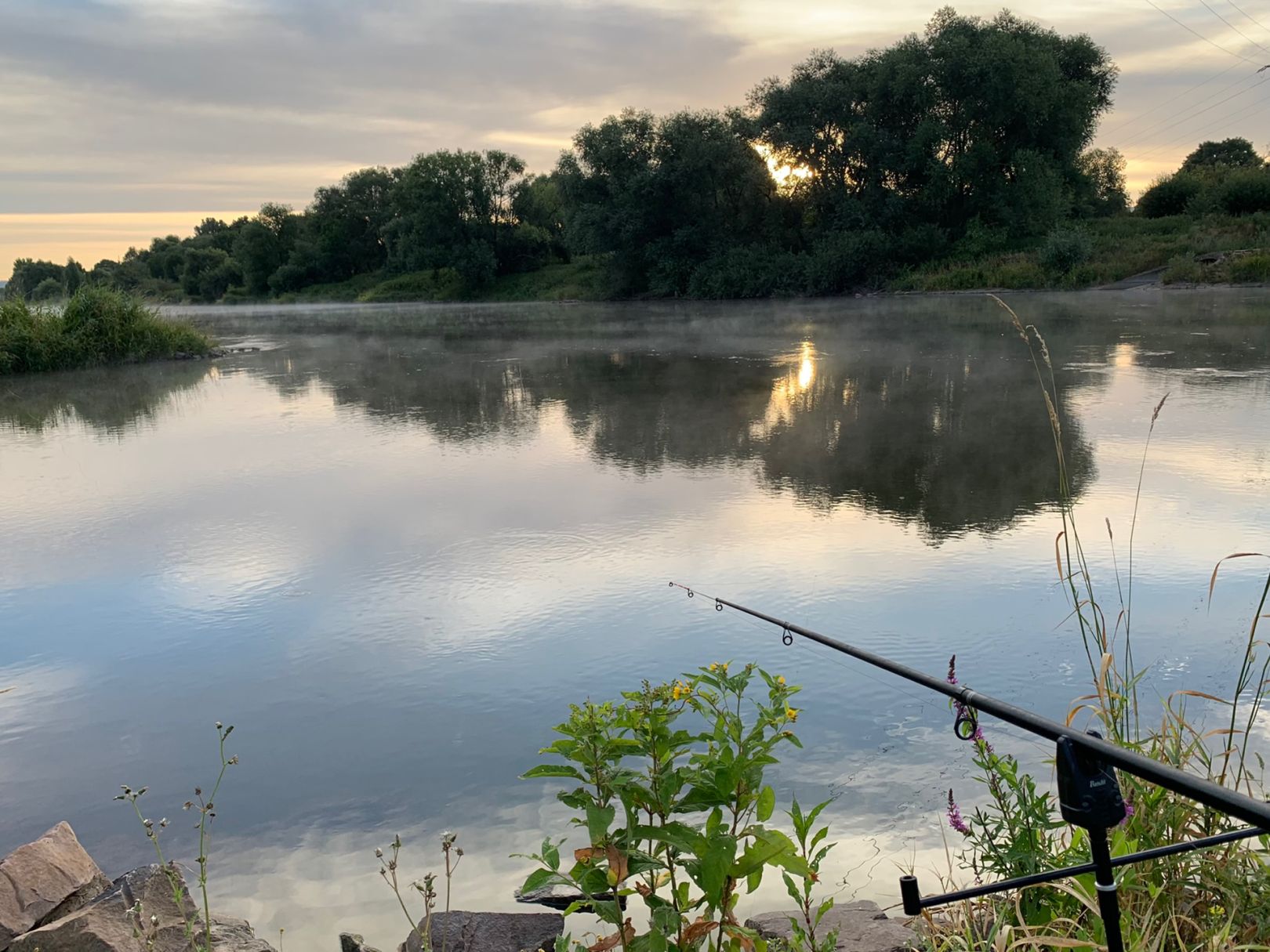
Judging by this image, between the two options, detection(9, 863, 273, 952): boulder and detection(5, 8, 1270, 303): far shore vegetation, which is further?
detection(5, 8, 1270, 303): far shore vegetation

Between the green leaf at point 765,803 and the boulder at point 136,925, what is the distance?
1064mm

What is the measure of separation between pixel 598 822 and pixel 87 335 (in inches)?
669

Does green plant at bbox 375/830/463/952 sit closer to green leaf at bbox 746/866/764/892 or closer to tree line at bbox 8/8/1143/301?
green leaf at bbox 746/866/764/892

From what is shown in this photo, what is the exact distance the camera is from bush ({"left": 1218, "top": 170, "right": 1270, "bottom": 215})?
28.3m

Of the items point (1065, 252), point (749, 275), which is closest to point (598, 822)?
point (1065, 252)

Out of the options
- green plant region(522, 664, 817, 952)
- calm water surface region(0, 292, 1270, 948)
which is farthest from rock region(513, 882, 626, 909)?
green plant region(522, 664, 817, 952)

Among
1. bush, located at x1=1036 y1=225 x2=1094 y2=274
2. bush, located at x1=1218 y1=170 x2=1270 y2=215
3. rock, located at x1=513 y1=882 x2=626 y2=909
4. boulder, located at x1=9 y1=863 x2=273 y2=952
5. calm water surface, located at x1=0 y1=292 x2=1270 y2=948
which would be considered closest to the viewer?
boulder, located at x1=9 y1=863 x2=273 y2=952

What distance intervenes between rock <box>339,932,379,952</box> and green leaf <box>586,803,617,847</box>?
2.36ft

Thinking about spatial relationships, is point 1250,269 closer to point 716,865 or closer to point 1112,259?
point 1112,259

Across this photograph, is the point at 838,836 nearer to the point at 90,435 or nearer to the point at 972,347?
the point at 90,435

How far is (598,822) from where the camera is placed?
157 cm

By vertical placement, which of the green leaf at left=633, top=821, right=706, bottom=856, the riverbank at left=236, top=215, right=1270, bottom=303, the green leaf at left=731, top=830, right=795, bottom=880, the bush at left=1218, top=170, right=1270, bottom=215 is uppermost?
the bush at left=1218, top=170, right=1270, bottom=215

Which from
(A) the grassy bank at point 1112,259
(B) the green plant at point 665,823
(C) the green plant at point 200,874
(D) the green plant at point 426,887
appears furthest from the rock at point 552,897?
(A) the grassy bank at point 1112,259

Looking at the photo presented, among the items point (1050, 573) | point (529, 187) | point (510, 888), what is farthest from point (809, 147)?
point (510, 888)
